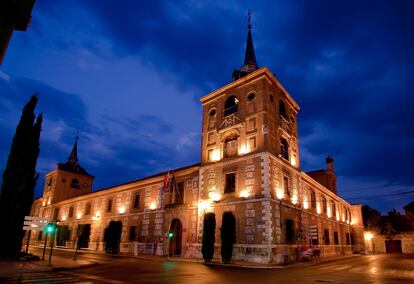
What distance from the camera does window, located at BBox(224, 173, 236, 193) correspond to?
23.5 meters

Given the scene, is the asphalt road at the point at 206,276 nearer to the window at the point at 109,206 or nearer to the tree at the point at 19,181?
the tree at the point at 19,181

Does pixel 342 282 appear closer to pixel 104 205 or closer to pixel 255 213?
pixel 255 213

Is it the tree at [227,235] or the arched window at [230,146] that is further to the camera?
the arched window at [230,146]

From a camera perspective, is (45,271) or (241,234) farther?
(241,234)

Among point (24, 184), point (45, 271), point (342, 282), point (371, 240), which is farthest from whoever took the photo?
point (371, 240)

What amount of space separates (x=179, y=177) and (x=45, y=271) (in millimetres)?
16557

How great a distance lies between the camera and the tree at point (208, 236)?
69.4 feet

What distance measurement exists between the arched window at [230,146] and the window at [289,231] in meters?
7.22

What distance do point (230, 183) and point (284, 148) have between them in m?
6.64

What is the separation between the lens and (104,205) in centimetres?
3828

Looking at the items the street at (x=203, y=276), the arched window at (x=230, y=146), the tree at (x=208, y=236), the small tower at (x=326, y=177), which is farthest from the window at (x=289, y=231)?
the small tower at (x=326, y=177)

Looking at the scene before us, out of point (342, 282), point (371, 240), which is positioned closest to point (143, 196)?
point (342, 282)

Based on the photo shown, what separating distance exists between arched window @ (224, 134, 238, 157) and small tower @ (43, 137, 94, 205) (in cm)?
3858

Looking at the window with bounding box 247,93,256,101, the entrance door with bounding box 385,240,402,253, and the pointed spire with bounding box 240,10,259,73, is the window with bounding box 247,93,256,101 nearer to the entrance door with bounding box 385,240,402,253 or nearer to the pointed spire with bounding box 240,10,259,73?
the pointed spire with bounding box 240,10,259,73
